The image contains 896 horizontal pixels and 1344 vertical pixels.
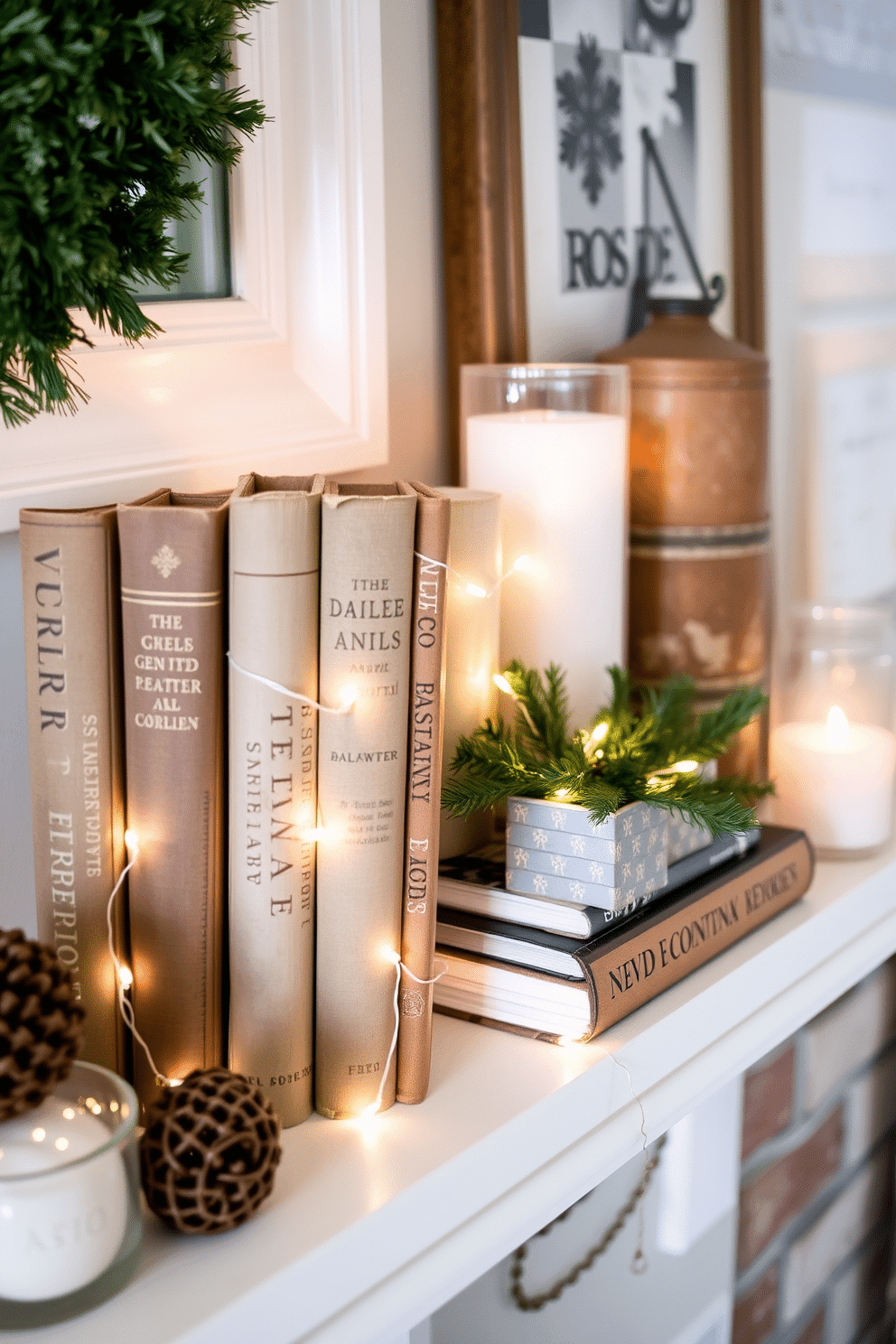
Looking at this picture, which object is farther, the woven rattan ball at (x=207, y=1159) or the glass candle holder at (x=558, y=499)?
the glass candle holder at (x=558, y=499)

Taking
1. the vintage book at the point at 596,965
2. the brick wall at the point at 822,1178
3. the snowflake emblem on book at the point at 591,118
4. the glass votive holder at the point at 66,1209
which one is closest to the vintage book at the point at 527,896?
the vintage book at the point at 596,965

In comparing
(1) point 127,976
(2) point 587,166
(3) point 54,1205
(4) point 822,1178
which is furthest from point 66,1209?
(4) point 822,1178

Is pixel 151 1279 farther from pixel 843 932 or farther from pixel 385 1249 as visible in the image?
pixel 843 932

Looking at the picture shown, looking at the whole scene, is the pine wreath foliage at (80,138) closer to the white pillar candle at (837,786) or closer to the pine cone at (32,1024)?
the pine cone at (32,1024)

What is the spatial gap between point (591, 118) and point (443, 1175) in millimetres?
675

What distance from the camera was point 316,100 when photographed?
66 centimetres

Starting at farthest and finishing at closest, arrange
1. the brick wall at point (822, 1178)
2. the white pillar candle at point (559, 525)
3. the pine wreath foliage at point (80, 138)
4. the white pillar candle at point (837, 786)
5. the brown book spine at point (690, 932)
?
the brick wall at point (822, 1178) → the white pillar candle at point (837, 786) → the white pillar candle at point (559, 525) → the brown book spine at point (690, 932) → the pine wreath foliage at point (80, 138)

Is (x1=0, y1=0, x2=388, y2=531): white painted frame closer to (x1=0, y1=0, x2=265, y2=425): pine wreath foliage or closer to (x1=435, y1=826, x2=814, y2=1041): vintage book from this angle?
(x1=0, y1=0, x2=265, y2=425): pine wreath foliage

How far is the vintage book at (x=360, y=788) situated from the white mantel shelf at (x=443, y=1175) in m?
0.04

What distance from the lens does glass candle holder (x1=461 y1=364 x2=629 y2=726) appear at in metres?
0.70

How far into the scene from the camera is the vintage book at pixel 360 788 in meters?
0.48

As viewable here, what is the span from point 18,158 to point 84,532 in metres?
0.14

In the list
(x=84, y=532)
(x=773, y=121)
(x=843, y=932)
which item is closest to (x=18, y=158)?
(x=84, y=532)

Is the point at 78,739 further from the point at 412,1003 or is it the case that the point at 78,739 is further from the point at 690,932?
the point at 690,932
